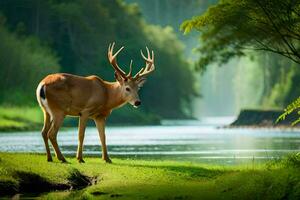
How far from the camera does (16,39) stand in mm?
94938

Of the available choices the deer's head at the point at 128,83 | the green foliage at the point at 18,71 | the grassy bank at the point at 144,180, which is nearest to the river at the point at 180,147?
the grassy bank at the point at 144,180

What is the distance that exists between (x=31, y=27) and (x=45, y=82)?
272ft

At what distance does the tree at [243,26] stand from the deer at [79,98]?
72.7 inches

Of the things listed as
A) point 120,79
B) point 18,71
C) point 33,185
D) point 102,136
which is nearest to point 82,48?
point 18,71

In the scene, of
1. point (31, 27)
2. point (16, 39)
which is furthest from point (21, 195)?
point (31, 27)

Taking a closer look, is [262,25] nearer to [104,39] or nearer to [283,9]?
[283,9]

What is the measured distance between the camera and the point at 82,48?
11000 cm

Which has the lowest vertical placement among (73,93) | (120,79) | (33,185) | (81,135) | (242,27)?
(33,185)

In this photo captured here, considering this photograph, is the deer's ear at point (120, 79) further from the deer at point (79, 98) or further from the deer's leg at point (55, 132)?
the deer's leg at point (55, 132)

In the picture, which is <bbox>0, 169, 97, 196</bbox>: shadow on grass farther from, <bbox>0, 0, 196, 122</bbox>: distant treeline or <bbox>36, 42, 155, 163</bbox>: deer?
<bbox>0, 0, 196, 122</bbox>: distant treeline

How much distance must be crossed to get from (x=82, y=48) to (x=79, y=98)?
85514 mm

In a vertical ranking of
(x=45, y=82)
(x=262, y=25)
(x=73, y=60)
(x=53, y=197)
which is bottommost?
(x=53, y=197)

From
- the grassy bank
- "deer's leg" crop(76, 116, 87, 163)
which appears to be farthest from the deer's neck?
the grassy bank

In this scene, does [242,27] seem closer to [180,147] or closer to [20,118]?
[180,147]
